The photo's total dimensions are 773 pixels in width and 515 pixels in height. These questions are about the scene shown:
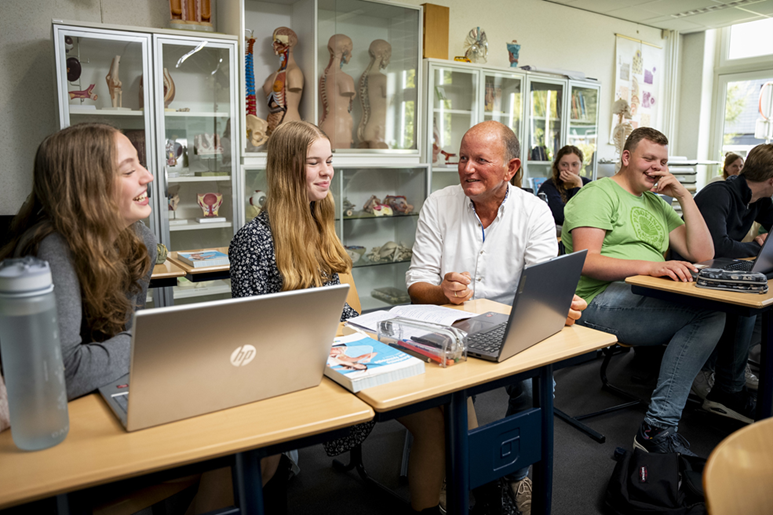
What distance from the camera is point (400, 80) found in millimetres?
4254

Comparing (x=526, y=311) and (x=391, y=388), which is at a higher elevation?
(x=526, y=311)

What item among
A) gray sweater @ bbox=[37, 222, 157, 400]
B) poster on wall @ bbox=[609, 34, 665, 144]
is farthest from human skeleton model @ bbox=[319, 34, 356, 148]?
poster on wall @ bbox=[609, 34, 665, 144]

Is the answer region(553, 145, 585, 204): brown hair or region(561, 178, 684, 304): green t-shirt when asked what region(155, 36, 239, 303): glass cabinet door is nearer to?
region(561, 178, 684, 304): green t-shirt

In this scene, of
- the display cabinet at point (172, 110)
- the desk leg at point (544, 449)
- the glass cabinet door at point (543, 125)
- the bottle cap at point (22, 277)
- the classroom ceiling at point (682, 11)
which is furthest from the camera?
the classroom ceiling at point (682, 11)

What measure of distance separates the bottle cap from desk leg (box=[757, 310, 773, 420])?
2.36m

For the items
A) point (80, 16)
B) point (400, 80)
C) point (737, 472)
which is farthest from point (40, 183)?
point (400, 80)

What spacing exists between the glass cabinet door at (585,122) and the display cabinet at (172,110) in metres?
3.32

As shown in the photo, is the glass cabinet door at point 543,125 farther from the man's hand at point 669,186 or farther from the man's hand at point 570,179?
the man's hand at point 669,186

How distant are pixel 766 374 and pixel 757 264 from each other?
0.43m

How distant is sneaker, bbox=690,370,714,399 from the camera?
2.71 m

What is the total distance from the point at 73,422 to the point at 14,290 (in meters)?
0.30

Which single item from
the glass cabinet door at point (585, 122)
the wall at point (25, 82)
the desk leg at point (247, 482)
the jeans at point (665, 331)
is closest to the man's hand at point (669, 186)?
the jeans at point (665, 331)

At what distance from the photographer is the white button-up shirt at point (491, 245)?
2.04 metres

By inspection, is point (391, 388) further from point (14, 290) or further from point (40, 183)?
point (40, 183)
